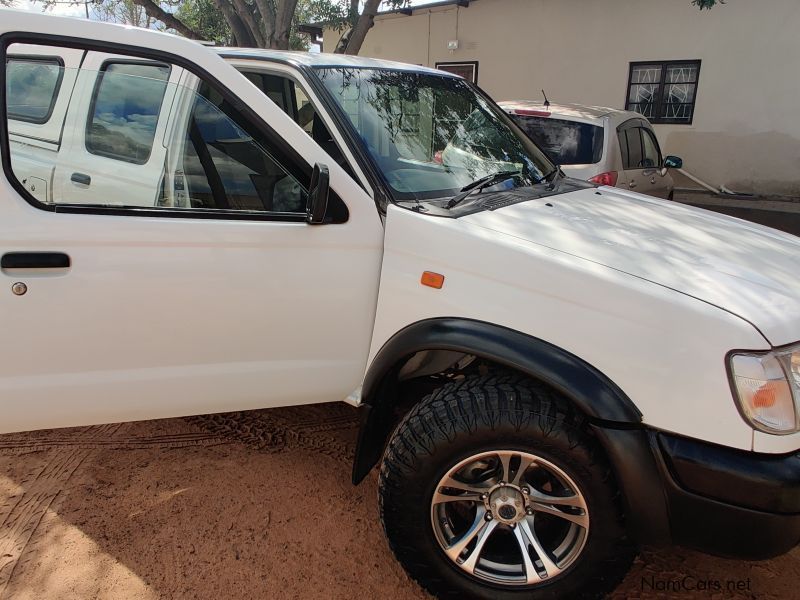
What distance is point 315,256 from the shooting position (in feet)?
7.66

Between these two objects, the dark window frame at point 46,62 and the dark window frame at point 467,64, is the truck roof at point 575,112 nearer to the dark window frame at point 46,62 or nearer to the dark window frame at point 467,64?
the dark window frame at point 46,62

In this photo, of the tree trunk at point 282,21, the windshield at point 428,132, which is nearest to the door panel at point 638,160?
the windshield at point 428,132

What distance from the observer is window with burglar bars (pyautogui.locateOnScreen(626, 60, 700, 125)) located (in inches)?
445

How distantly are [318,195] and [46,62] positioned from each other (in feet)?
3.76

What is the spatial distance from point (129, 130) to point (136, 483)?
1.63 metres

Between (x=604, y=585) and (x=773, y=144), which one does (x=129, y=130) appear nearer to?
(x=604, y=585)

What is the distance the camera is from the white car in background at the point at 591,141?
5.84 meters

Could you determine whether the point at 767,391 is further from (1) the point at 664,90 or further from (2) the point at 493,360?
(1) the point at 664,90

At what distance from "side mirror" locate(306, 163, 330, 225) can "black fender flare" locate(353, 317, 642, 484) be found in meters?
0.53

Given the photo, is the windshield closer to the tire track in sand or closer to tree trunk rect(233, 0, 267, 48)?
the tire track in sand

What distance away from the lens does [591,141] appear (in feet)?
19.4

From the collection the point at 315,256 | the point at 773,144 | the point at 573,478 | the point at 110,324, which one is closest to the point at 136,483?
the point at 110,324

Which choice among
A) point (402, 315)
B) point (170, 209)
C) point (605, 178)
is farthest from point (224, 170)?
point (605, 178)

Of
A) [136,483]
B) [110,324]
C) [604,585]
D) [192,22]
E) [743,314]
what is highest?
[192,22]
